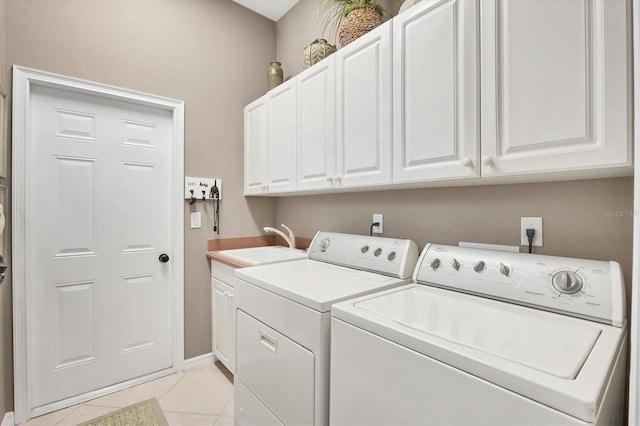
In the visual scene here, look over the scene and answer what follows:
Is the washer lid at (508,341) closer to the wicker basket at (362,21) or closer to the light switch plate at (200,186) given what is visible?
the wicker basket at (362,21)

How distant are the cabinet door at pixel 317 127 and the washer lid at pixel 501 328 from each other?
3.00ft

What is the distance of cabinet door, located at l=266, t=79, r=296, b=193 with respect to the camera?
203 cm

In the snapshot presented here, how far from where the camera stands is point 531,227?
1230 mm

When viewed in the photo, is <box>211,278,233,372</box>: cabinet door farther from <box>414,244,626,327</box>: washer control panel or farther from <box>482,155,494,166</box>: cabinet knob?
→ <box>482,155,494,166</box>: cabinet knob

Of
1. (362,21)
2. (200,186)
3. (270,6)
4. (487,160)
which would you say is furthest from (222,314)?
(270,6)

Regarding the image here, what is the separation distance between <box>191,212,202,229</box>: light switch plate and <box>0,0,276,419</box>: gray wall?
0.13 feet

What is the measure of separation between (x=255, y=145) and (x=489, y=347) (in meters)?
2.17

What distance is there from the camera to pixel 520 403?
1.96 feet

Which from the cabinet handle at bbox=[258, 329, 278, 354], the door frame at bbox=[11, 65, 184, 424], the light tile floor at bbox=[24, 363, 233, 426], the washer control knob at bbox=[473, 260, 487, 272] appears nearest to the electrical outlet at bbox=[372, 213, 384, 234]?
→ the washer control knob at bbox=[473, 260, 487, 272]

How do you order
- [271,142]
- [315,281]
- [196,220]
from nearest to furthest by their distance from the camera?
1. [315,281]
2. [271,142]
3. [196,220]

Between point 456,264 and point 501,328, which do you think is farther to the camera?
point 456,264

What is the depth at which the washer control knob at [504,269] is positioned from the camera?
1092 millimetres

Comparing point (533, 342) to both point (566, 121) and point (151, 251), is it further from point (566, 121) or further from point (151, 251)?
point (151, 251)

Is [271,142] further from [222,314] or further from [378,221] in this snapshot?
[222,314]
